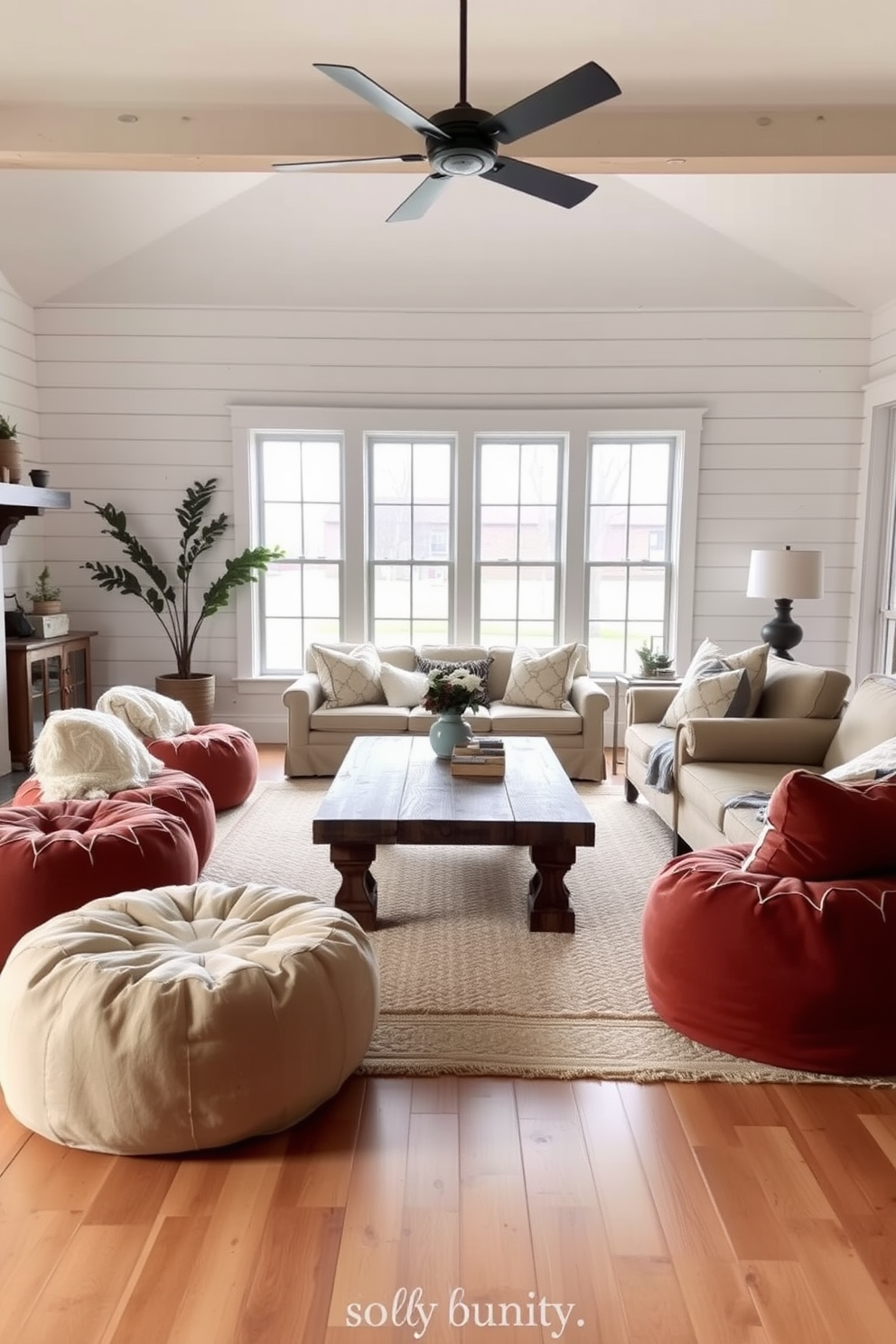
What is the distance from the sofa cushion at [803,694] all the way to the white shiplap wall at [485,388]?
7.29 ft

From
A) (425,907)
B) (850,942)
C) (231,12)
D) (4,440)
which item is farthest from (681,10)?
(4,440)

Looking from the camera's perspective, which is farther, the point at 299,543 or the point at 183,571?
the point at 299,543

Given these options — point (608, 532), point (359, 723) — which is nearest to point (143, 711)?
point (359, 723)

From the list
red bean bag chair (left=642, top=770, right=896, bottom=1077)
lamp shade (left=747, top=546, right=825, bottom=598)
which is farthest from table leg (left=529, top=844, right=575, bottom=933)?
lamp shade (left=747, top=546, right=825, bottom=598)

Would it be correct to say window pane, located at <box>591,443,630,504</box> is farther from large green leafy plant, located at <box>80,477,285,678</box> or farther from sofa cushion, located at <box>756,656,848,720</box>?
sofa cushion, located at <box>756,656,848,720</box>

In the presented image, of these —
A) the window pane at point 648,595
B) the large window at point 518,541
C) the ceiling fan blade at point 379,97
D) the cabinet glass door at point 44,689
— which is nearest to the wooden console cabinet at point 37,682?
the cabinet glass door at point 44,689

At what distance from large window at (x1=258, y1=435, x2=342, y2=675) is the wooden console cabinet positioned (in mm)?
1307

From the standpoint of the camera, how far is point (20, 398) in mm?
6168

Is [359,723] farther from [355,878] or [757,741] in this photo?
[757,741]

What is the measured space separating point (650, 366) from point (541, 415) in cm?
82

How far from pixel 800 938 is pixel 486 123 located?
7.91 ft

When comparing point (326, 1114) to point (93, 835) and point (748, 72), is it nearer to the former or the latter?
point (93, 835)

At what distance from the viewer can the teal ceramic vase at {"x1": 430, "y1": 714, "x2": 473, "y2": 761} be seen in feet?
13.8

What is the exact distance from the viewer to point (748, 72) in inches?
136
